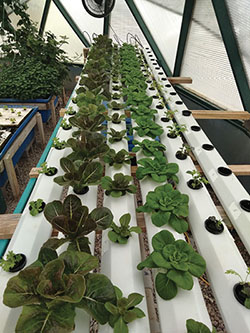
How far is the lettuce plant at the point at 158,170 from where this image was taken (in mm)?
1351

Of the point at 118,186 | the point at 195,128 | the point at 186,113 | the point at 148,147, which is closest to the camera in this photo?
the point at 118,186

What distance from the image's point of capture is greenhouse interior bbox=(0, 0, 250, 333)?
2.44 feet

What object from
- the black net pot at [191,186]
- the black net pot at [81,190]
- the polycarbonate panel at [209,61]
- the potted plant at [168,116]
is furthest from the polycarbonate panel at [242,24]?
the black net pot at [81,190]

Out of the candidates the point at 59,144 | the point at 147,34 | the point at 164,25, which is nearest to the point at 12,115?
the point at 59,144

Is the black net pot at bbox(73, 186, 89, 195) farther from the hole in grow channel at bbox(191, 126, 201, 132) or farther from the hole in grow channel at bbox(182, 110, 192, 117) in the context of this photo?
the hole in grow channel at bbox(182, 110, 192, 117)

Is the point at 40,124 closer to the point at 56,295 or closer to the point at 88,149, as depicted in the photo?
the point at 88,149

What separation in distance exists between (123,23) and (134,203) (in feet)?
16.5

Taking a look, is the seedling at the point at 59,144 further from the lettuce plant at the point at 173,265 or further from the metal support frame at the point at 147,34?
the metal support frame at the point at 147,34

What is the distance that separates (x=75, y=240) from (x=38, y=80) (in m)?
3.41

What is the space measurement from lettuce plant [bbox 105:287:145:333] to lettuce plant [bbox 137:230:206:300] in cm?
11

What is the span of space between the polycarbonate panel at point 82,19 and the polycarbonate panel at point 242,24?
353cm

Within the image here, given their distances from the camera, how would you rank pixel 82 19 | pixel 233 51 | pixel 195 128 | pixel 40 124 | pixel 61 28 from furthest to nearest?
pixel 61 28
pixel 82 19
pixel 40 124
pixel 233 51
pixel 195 128

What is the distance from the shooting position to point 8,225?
1173 millimetres

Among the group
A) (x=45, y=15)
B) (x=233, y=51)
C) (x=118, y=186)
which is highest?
(x=45, y=15)
